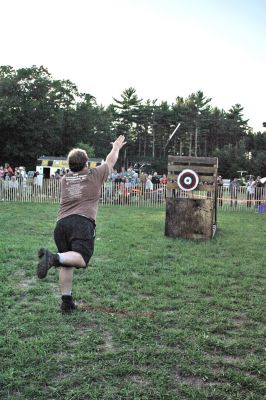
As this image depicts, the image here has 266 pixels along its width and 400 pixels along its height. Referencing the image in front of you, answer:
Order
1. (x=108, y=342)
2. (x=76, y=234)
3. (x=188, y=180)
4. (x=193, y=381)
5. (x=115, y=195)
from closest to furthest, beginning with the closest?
(x=193, y=381) → (x=108, y=342) → (x=76, y=234) → (x=188, y=180) → (x=115, y=195)

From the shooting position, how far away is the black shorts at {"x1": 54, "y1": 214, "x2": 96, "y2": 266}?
176 inches

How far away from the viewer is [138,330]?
420cm

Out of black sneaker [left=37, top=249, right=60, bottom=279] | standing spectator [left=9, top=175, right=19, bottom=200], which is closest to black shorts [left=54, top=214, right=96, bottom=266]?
black sneaker [left=37, top=249, right=60, bottom=279]

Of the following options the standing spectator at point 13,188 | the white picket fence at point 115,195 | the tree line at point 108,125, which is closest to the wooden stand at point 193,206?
the white picket fence at point 115,195

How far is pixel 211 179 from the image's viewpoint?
419 inches

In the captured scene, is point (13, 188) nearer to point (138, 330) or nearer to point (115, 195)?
point (115, 195)

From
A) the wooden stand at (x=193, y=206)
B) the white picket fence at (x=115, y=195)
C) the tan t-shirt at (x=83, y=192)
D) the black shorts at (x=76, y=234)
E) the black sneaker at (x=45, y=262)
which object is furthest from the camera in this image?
the white picket fence at (x=115, y=195)

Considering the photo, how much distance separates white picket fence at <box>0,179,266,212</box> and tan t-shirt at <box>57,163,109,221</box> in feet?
55.0

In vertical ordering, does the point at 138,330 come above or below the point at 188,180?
below

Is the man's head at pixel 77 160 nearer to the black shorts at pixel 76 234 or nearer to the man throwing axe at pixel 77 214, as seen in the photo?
the man throwing axe at pixel 77 214

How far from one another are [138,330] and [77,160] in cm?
176

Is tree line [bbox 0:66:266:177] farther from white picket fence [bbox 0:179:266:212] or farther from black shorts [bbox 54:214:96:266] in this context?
black shorts [bbox 54:214:96:266]

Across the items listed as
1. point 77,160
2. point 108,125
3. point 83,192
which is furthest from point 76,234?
point 108,125

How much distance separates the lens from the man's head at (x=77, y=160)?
15.2ft
